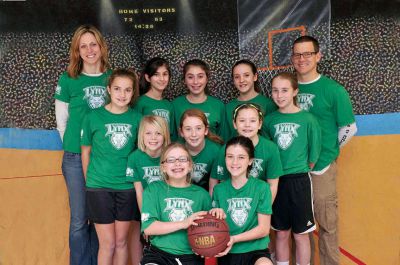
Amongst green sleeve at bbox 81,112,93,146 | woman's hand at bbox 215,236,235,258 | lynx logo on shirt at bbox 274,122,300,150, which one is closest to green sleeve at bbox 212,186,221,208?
woman's hand at bbox 215,236,235,258

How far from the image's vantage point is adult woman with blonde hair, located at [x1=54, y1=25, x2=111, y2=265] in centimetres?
340

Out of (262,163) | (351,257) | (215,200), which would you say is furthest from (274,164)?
(351,257)

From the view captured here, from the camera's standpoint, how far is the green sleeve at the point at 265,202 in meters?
2.89

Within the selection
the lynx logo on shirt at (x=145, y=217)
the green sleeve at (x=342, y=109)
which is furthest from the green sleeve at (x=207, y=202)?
the green sleeve at (x=342, y=109)

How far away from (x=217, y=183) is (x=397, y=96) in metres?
1.74

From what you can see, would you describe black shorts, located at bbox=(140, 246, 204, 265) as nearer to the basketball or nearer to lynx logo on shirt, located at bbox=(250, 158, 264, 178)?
the basketball

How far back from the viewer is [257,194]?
2920 mm

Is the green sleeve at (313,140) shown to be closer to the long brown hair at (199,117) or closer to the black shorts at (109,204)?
the long brown hair at (199,117)

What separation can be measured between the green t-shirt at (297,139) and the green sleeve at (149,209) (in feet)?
3.05

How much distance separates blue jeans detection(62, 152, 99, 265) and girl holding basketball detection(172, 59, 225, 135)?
2.73ft

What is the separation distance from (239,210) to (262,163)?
0.39 metres

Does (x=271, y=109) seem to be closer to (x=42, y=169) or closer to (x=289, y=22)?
(x=289, y=22)

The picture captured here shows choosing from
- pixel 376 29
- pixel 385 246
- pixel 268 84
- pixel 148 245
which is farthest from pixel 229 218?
pixel 376 29

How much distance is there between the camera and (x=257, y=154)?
313cm
